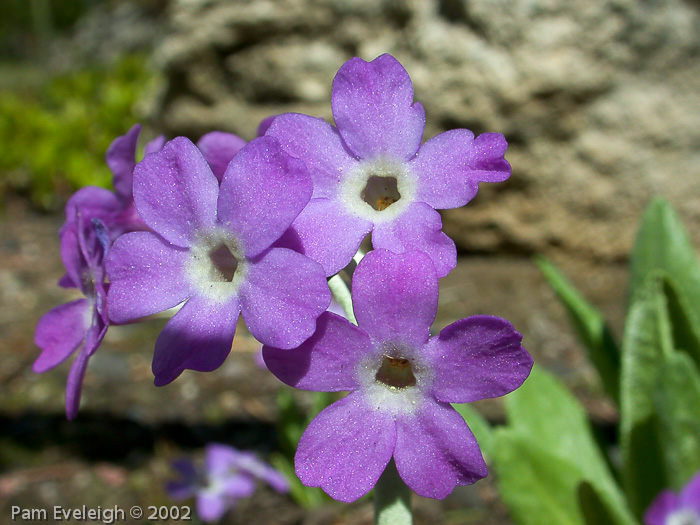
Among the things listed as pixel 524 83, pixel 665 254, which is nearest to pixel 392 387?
pixel 665 254

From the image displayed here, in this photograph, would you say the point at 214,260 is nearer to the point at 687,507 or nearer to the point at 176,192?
the point at 176,192

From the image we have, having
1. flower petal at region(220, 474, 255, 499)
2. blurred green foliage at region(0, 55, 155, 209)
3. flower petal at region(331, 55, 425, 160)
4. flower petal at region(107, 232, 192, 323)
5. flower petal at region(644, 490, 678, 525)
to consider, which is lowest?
blurred green foliage at region(0, 55, 155, 209)

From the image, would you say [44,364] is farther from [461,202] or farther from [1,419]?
[1,419]

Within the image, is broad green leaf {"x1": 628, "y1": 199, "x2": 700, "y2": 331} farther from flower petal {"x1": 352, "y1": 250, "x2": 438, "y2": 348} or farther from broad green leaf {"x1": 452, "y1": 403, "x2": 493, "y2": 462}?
flower petal {"x1": 352, "y1": 250, "x2": 438, "y2": 348}

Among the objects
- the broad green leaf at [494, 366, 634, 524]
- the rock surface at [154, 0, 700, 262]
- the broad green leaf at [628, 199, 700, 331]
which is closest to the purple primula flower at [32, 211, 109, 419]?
the broad green leaf at [494, 366, 634, 524]

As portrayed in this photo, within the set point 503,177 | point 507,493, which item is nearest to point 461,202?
point 503,177

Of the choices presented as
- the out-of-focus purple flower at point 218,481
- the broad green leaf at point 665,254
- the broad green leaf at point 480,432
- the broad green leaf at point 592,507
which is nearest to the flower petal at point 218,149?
the broad green leaf at point 480,432

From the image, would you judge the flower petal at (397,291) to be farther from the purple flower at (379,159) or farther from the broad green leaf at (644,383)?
the broad green leaf at (644,383)
